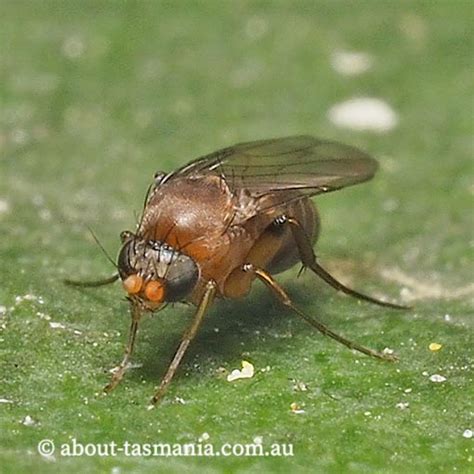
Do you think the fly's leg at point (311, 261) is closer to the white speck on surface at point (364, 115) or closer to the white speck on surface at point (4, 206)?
the white speck on surface at point (4, 206)

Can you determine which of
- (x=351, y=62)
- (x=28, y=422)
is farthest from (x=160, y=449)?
(x=351, y=62)

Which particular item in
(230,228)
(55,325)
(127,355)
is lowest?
(127,355)

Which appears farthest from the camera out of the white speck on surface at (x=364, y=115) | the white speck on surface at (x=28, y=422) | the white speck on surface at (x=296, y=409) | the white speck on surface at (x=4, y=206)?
the white speck on surface at (x=364, y=115)

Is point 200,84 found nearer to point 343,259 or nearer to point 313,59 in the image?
point 313,59

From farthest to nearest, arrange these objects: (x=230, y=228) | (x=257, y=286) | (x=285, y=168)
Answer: (x=257, y=286)
(x=285, y=168)
(x=230, y=228)

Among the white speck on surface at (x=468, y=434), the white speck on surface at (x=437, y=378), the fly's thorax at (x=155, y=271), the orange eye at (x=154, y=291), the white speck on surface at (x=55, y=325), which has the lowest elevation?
the white speck on surface at (x=468, y=434)

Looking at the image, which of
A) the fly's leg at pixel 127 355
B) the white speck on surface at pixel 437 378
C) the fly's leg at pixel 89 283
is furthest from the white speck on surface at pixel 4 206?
the white speck on surface at pixel 437 378

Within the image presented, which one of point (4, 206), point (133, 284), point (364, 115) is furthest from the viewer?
point (364, 115)

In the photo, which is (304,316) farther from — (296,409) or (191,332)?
(296,409)
